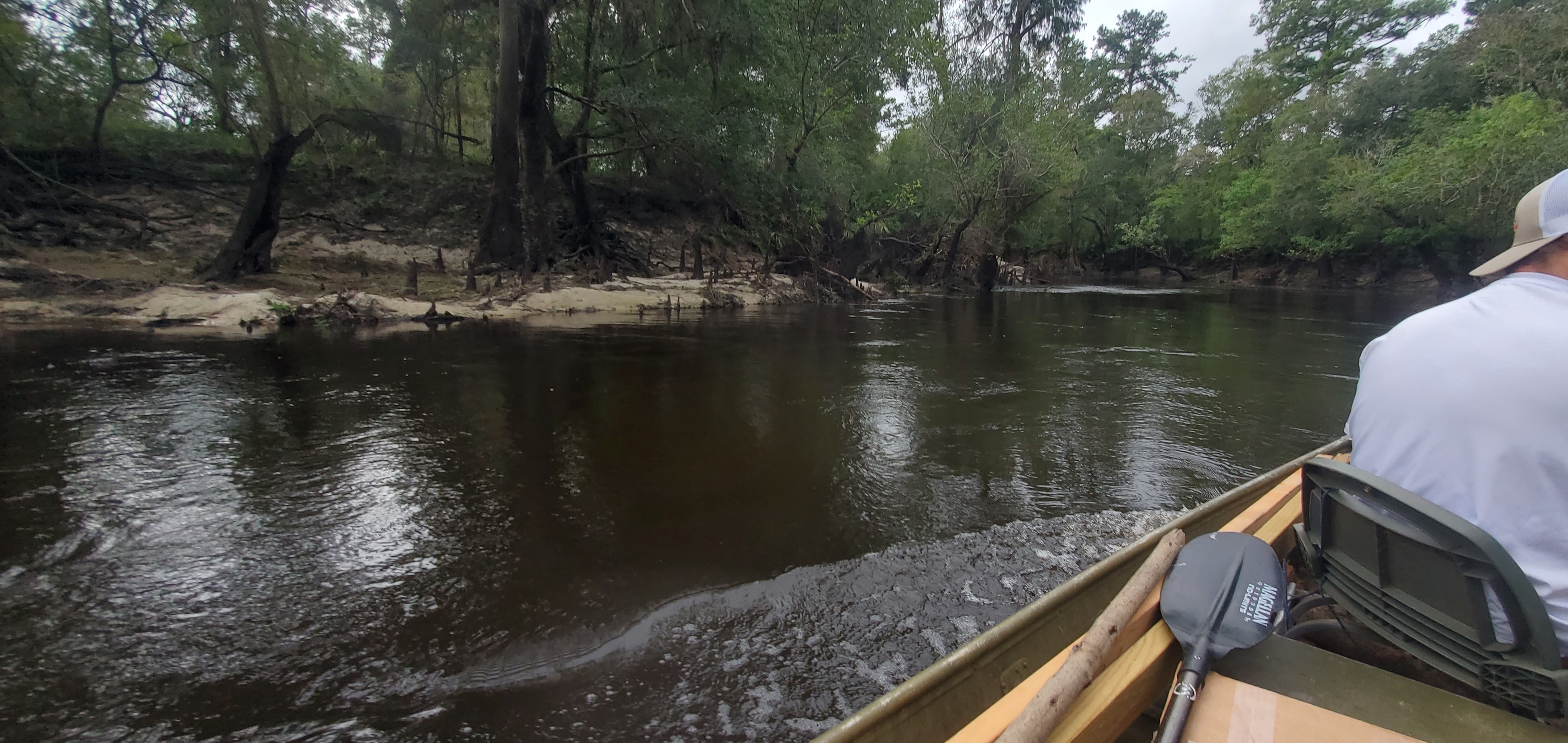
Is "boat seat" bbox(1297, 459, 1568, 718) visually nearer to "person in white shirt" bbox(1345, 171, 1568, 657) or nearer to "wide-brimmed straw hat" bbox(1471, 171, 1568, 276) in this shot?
"person in white shirt" bbox(1345, 171, 1568, 657)

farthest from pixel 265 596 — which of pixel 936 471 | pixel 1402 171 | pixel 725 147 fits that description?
pixel 1402 171

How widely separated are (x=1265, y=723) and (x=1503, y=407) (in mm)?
905

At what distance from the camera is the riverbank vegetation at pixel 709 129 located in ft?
47.0

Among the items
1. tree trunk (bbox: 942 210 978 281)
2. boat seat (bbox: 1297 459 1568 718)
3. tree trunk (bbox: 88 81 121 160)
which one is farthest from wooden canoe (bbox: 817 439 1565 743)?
tree trunk (bbox: 942 210 978 281)

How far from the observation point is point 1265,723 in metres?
1.46

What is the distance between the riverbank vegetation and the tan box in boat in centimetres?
1557

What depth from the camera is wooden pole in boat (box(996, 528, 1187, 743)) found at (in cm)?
125

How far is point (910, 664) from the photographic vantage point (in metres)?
2.55

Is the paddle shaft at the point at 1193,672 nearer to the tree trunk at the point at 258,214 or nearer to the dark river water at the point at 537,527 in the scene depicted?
the dark river water at the point at 537,527

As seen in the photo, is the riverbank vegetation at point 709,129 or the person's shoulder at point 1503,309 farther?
the riverbank vegetation at point 709,129

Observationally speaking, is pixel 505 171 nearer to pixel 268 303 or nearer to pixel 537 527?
pixel 268 303

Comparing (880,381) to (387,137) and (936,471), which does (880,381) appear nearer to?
(936,471)

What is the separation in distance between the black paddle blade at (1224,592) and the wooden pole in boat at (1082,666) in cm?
7

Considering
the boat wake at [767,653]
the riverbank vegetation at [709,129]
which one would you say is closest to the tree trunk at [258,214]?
the riverbank vegetation at [709,129]
